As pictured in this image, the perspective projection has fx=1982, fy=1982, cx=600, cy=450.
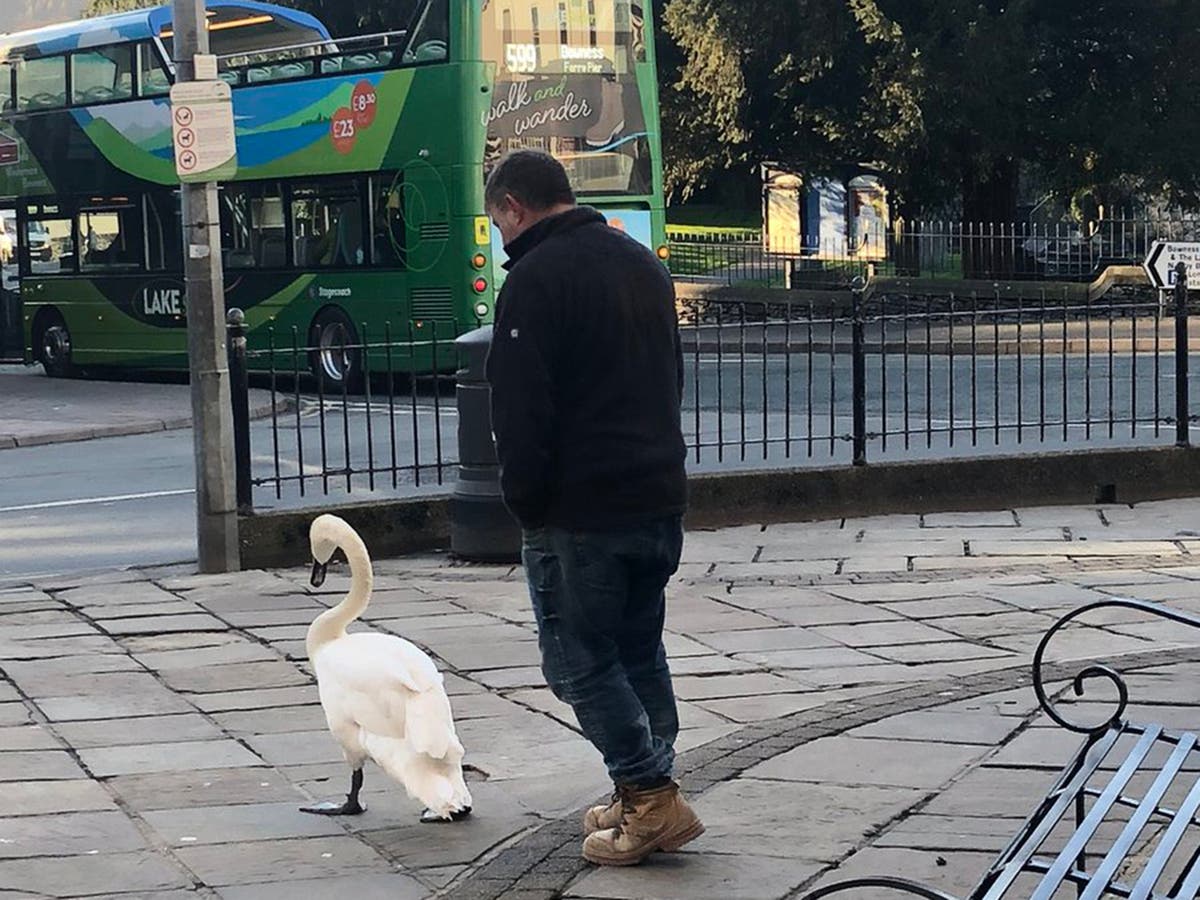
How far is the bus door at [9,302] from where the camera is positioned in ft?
89.7

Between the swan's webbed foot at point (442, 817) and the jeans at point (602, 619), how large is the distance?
0.62m

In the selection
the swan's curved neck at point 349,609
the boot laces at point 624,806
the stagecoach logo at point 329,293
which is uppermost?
the stagecoach logo at point 329,293

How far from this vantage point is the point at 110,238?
80.3 feet

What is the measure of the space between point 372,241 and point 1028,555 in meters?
12.5

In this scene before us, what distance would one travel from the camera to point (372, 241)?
21.5 m

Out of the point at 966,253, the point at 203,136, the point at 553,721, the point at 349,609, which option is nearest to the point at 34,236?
the point at 966,253

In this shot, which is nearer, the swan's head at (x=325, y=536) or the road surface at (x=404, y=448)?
the swan's head at (x=325, y=536)

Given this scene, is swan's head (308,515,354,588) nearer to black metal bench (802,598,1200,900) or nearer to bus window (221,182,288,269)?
black metal bench (802,598,1200,900)

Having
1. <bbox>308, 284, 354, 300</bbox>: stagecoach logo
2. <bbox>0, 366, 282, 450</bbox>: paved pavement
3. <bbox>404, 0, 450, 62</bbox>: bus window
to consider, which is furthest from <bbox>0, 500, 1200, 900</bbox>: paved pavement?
<bbox>308, 284, 354, 300</bbox>: stagecoach logo

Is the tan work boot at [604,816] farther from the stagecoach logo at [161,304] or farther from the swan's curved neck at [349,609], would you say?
the stagecoach logo at [161,304]

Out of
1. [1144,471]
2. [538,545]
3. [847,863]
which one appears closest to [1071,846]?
[847,863]

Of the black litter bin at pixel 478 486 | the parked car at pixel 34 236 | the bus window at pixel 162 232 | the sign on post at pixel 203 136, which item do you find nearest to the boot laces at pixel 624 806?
the black litter bin at pixel 478 486

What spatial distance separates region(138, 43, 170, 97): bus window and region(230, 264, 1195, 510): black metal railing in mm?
4361

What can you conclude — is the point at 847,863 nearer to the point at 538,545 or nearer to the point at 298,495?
the point at 538,545
